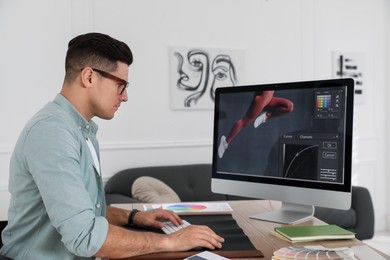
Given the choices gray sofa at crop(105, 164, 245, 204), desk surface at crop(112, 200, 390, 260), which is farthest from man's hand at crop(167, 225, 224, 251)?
gray sofa at crop(105, 164, 245, 204)

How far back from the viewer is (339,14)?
5.07 m

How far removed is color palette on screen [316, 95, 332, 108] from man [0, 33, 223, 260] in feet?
2.39

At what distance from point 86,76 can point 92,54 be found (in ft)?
0.30

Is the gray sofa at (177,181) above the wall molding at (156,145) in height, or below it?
below

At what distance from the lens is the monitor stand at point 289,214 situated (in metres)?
1.90

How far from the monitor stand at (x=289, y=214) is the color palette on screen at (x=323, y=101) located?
20.0 inches

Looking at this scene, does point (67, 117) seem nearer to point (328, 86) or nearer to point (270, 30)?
point (328, 86)

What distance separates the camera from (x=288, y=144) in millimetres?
1854

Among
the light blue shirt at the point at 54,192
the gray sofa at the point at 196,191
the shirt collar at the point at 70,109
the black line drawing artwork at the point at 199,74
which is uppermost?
the black line drawing artwork at the point at 199,74

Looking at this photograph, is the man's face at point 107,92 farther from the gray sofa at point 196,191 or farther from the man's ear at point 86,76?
the gray sofa at point 196,191

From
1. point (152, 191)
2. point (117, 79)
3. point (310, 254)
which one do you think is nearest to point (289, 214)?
point (310, 254)

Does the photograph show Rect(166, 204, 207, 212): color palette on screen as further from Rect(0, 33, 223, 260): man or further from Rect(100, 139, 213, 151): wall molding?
Rect(100, 139, 213, 151): wall molding

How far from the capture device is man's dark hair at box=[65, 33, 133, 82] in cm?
162

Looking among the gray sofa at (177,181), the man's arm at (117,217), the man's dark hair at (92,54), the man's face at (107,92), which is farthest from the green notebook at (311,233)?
the gray sofa at (177,181)
